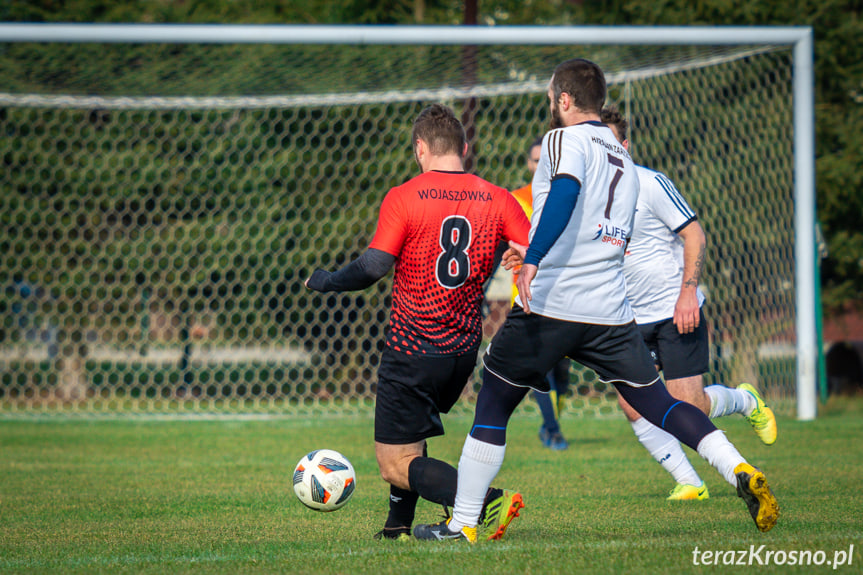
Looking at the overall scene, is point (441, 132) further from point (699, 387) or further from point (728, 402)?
point (728, 402)

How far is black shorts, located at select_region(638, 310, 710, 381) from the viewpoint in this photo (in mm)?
4949

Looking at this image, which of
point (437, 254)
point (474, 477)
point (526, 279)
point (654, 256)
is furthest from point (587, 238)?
point (654, 256)

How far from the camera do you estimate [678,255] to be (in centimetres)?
527

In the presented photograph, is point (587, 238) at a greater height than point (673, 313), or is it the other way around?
point (587, 238)

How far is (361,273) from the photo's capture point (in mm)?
3607

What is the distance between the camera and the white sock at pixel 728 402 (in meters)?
4.83

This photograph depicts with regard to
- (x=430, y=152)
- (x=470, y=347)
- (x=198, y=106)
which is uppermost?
(x=198, y=106)

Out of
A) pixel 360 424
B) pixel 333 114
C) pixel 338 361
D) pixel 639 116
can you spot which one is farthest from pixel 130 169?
pixel 639 116

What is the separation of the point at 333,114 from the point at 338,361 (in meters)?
3.33

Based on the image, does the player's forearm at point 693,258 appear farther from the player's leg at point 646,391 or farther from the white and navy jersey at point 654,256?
the player's leg at point 646,391

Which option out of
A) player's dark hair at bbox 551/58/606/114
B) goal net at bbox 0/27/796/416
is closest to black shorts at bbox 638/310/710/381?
player's dark hair at bbox 551/58/606/114

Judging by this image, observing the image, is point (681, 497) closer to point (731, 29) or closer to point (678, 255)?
point (678, 255)

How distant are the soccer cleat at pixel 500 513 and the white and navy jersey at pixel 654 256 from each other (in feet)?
6.06

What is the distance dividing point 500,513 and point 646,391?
770 mm
